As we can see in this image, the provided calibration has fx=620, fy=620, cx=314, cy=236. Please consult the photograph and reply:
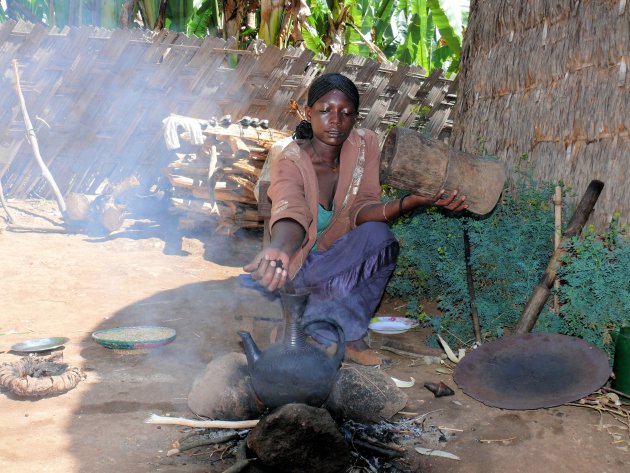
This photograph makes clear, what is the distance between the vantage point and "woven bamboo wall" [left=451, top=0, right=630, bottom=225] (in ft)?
11.2

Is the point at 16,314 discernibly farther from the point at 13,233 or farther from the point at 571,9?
the point at 571,9

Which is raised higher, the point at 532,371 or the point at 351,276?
the point at 351,276

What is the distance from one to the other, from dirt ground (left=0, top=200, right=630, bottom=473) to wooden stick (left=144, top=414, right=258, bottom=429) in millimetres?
43

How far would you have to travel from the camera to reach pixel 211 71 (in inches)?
310

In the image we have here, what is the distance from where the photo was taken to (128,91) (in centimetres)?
791

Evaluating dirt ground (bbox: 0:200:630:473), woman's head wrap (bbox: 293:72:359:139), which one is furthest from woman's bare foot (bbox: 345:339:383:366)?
woman's head wrap (bbox: 293:72:359:139)

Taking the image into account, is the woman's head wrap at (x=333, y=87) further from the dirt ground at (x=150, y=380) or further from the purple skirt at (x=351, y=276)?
the dirt ground at (x=150, y=380)

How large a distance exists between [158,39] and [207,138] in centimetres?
184

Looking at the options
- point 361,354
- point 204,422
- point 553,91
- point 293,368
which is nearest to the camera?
point 293,368

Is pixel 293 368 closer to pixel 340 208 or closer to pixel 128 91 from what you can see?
pixel 340 208

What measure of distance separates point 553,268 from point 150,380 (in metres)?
2.33

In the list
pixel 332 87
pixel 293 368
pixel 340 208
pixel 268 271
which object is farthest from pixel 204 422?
pixel 332 87

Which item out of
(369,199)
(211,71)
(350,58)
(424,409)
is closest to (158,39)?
(211,71)

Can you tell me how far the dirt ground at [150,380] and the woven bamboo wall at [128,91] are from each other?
1764 mm
